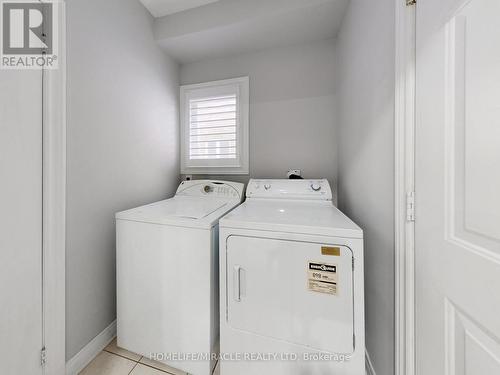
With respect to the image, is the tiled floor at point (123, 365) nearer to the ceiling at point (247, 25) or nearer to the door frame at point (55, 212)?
the door frame at point (55, 212)

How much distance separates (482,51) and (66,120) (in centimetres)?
181

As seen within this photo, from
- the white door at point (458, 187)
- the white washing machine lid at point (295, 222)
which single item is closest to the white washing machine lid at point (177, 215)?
the white washing machine lid at point (295, 222)

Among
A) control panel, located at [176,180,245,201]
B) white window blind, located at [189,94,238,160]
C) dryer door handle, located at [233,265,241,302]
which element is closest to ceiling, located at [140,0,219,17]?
white window blind, located at [189,94,238,160]

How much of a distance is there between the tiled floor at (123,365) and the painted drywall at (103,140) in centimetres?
16

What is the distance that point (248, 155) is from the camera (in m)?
2.16

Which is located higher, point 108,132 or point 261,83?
point 261,83

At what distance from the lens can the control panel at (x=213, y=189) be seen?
6.24ft

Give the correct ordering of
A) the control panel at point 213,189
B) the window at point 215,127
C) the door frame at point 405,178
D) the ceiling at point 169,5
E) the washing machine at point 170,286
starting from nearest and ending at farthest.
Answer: the door frame at point 405,178
the washing machine at point 170,286
the ceiling at point 169,5
the control panel at point 213,189
the window at point 215,127

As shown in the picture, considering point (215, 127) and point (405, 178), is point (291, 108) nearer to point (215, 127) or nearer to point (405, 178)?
point (215, 127)

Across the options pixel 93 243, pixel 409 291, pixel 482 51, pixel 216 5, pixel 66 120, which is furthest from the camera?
pixel 216 5

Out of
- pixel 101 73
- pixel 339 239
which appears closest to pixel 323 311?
pixel 339 239

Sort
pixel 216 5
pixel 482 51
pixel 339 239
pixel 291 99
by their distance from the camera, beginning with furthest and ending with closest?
pixel 291 99, pixel 216 5, pixel 339 239, pixel 482 51

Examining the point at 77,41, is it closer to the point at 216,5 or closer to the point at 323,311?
the point at 216,5

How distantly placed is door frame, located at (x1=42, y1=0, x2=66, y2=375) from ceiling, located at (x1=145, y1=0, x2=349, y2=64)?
0.93 metres
